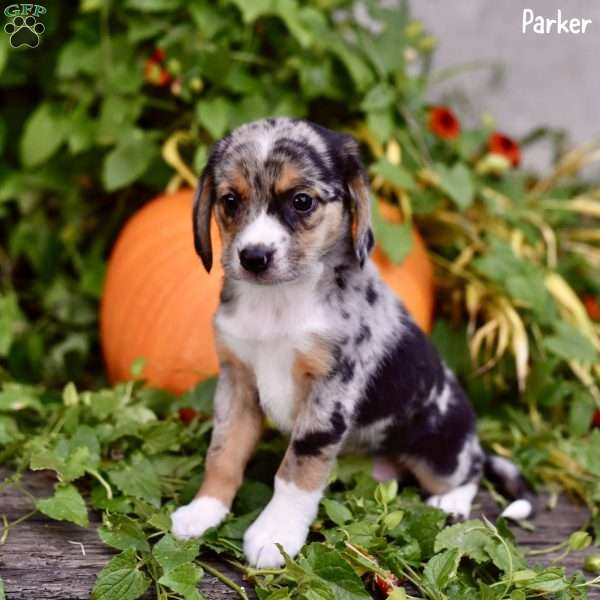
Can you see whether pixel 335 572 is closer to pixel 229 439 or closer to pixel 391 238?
pixel 229 439

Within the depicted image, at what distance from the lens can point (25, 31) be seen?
4.90m

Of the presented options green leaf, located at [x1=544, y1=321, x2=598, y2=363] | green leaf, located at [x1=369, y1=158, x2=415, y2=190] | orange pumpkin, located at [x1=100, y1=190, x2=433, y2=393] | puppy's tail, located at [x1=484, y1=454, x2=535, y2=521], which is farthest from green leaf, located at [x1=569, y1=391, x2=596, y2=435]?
green leaf, located at [x1=369, y1=158, x2=415, y2=190]

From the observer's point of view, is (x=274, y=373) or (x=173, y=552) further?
(x=274, y=373)

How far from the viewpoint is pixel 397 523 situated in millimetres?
2941

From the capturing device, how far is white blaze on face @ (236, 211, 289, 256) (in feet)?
8.45

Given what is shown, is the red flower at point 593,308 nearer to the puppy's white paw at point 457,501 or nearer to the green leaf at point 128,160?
the puppy's white paw at point 457,501

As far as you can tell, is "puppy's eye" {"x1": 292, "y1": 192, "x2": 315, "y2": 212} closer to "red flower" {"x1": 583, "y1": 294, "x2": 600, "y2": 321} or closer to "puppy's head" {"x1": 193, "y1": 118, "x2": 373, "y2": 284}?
"puppy's head" {"x1": 193, "y1": 118, "x2": 373, "y2": 284}

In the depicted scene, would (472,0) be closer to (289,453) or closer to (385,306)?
(385,306)

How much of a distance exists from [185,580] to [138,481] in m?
0.60

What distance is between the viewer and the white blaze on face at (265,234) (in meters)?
2.58

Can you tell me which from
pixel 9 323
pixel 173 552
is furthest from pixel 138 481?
pixel 9 323

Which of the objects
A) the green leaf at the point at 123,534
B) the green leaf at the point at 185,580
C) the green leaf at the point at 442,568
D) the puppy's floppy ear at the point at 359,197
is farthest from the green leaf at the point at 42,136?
the green leaf at the point at 442,568

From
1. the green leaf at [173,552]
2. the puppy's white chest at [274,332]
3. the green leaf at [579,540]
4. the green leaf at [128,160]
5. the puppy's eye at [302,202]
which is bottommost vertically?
the green leaf at [173,552]

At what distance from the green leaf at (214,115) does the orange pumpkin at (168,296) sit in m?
0.35
